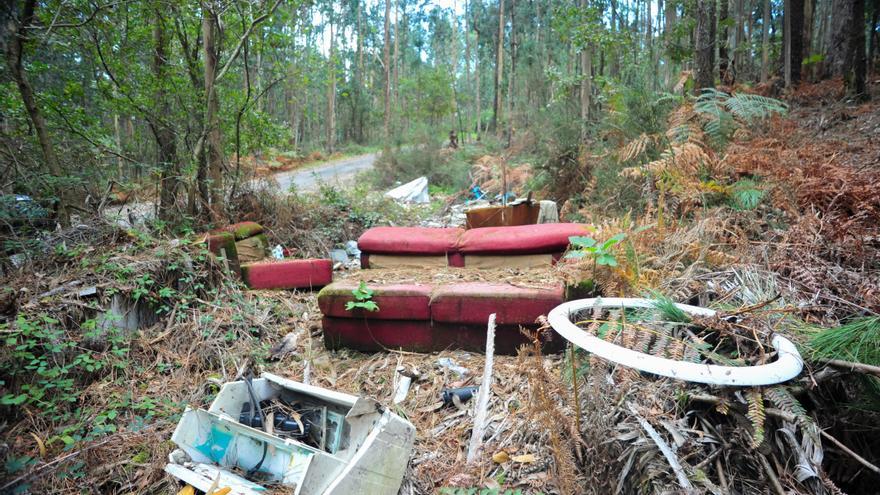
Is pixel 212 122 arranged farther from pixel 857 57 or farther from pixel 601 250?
pixel 857 57

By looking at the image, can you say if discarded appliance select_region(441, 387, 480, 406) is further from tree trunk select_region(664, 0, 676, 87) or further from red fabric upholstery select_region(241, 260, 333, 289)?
tree trunk select_region(664, 0, 676, 87)

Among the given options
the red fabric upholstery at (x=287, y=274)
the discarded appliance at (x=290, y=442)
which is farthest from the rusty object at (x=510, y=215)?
the discarded appliance at (x=290, y=442)

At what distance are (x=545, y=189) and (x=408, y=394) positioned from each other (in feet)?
17.3

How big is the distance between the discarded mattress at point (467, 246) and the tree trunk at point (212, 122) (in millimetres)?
2316

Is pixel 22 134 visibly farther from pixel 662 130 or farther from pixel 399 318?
pixel 662 130

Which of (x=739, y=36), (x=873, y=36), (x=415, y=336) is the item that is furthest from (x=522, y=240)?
(x=739, y=36)

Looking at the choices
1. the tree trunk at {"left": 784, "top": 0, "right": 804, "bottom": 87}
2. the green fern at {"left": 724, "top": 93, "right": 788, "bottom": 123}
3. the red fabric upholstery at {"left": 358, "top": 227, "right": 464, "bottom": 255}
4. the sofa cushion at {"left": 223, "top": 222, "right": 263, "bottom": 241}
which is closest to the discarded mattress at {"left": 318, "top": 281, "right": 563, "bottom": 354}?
the red fabric upholstery at {"left": 358, "top": 227, "right": 464, "bottom": 255}

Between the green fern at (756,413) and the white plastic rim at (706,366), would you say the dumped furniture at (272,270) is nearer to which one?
the white plastic rim at (706,366)

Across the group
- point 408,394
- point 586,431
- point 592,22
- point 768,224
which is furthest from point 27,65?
point 592,22

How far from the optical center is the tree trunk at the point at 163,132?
489 centimetres

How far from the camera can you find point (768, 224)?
3.27 m

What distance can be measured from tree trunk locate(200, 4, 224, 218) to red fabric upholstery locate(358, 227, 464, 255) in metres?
2.20

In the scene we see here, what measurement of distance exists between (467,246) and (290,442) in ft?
7.16

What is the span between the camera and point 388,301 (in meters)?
3.05
